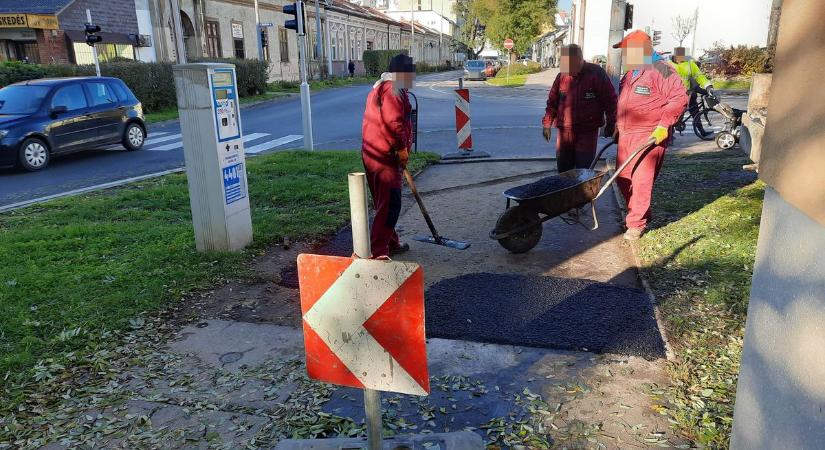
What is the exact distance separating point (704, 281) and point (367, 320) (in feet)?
11.5

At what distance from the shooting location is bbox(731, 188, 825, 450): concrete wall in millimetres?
1691

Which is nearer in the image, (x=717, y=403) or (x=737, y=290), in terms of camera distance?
(x=717, y=403)

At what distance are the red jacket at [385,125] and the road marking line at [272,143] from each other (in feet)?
28.6

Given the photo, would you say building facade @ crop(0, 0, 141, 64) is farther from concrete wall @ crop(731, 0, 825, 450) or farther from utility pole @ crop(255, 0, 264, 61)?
concrete wall @ crop(731, 0, 825, 450)

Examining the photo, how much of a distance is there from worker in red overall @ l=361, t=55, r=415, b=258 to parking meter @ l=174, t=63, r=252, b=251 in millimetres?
1386

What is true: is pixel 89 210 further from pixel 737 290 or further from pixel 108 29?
pixel 108 29

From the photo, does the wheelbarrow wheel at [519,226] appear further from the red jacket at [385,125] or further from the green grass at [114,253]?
the green grass at [114,253]

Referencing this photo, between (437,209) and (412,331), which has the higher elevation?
(412,331)

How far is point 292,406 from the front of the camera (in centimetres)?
328

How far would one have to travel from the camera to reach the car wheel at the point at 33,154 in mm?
11125

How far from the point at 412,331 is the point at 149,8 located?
33.6 m

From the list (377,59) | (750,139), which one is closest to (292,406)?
(750,139)

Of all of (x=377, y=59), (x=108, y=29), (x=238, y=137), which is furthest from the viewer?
(x=377, y=59)

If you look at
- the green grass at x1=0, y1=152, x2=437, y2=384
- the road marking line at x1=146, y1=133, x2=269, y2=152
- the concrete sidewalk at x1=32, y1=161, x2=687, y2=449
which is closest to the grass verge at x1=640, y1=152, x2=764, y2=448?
the concrete sidewalk at x1=32, y1=161, x2=687, y2=449
